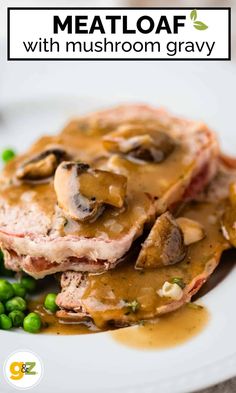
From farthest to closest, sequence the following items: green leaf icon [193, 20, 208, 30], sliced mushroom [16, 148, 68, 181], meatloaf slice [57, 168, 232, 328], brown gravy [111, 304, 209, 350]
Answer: green leaf icon [193, 20, 208, 30] → sliced mushroom [16, 148, 68, 181] → meatloaf slice [57, 168, 232, 328] → brown gravy [111, 304, 209, 350]

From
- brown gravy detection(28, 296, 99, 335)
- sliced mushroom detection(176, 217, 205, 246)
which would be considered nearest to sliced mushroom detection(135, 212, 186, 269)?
sliced mushroom detection(176, 217, 205, 246)

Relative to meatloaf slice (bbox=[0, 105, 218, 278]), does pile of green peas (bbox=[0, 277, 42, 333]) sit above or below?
below

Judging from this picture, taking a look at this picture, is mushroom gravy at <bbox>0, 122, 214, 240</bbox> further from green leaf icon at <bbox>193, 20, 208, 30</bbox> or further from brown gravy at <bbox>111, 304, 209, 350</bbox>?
green leaf icon at <bbox>193, 20, 208, 30</bbox>

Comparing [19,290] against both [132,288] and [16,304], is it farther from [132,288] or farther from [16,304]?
[132,288]

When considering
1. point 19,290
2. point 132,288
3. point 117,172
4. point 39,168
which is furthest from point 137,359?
point 39,168

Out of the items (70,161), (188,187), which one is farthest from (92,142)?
(188,187)

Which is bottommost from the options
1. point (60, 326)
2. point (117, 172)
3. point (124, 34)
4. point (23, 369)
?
point (23, 369)
